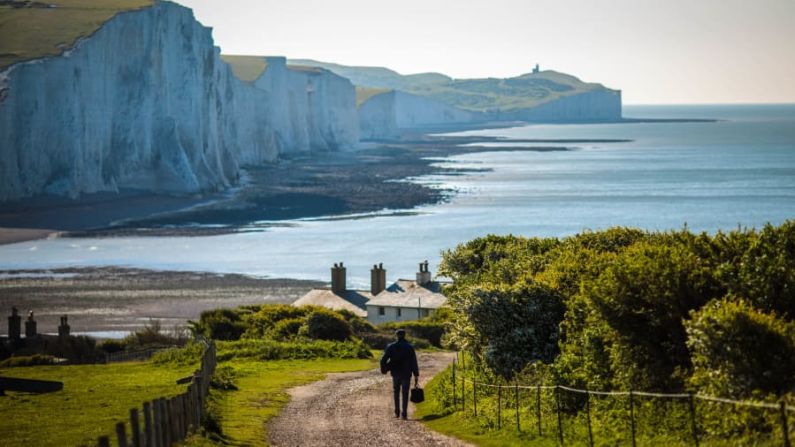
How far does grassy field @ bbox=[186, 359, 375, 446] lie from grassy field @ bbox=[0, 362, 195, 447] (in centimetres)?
118

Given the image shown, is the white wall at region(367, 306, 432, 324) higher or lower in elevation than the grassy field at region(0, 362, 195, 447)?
lower

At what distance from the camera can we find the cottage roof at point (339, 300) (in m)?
48.3

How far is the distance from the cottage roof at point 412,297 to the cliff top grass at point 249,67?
126m

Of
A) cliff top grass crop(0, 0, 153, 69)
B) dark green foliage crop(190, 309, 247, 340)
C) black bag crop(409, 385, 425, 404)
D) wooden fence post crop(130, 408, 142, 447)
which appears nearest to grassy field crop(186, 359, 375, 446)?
black bag crop(409, 385, 425, 404)

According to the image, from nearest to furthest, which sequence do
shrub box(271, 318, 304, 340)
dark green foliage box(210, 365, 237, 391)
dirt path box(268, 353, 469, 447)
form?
dirt path box(268, 353, 469, 447) < dark green foliage box(210, 365, 237, 391) < shrub box(271, 318, 304, 340)

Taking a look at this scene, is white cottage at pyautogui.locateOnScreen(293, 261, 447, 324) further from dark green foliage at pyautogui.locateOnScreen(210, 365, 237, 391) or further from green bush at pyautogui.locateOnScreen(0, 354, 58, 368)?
dark green foliage at pyautogui.locateOnScreen(210, 365, 237, 391)

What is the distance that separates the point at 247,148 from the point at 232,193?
38.3m

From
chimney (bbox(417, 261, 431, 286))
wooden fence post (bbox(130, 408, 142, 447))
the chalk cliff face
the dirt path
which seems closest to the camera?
wooden fence post (bbox(130, 408, 142, 447))

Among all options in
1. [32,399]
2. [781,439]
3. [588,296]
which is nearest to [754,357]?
[781,439]

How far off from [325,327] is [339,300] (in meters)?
11.7

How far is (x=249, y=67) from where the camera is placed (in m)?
183

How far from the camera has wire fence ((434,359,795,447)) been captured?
1305 cm

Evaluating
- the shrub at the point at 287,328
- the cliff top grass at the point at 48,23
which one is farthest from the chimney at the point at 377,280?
the cliff top grass at the point at 48,23

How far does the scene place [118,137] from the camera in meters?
112
